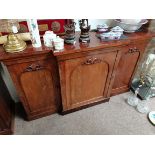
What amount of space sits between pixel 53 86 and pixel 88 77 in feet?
1.11

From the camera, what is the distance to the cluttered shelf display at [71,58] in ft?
3.43

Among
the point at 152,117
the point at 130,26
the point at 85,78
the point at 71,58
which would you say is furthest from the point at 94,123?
the point at 130,26

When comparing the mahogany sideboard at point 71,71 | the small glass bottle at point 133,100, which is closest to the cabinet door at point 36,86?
the mahogany sideboard at point 71,71

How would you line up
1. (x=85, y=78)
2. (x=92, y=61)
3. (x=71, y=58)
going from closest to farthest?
(x=71, y=58) → (x=92, y=61) → (x=85, y=78)

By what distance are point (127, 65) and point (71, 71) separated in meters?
0.68

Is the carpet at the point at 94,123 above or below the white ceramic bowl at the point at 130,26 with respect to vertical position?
below

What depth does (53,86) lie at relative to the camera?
131 centimetres

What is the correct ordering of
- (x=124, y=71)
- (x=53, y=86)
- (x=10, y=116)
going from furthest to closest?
(x=124, y=71), (x=10, y=116), (x=53, y=86)

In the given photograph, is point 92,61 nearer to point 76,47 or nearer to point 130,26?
point 76,47

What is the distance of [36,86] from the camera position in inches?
48.8

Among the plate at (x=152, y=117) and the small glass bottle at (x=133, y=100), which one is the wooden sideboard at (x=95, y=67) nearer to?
the small glass bottle at (x=133, y=100)

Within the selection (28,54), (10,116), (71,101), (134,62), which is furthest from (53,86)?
(134,62)
